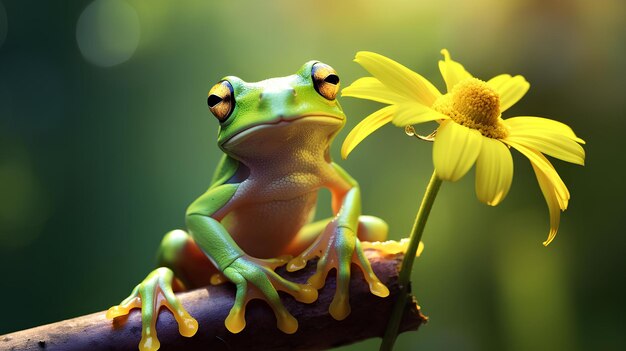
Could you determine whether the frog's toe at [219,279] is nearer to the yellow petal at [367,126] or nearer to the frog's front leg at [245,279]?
the frog's front leg at [245,279]

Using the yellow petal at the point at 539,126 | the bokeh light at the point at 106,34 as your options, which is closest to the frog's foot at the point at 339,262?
the yellow petal at the point at 539,126

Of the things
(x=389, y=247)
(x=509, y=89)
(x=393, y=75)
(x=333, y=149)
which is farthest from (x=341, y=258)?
(x=333, y=149)

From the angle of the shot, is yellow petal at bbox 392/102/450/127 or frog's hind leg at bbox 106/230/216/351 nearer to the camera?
yellow petal at bbox 392/102/450/127

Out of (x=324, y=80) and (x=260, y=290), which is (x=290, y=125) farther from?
(x=260, y=290)

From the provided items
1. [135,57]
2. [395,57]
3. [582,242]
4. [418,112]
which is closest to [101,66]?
[135,57]

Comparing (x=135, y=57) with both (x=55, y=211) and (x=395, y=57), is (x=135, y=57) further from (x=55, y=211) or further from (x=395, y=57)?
(x=395, y=57)

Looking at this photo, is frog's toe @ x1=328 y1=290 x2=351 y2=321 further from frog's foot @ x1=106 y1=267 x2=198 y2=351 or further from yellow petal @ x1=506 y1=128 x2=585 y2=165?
yellow petal @ x1=506 y1=128 x2=585 y2=165

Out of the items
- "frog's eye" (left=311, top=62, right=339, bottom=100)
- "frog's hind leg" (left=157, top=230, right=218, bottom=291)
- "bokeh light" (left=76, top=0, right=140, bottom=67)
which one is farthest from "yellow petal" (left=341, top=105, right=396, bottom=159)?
"bokeh light" (left=76, top=0, right=140, bottom=67)
